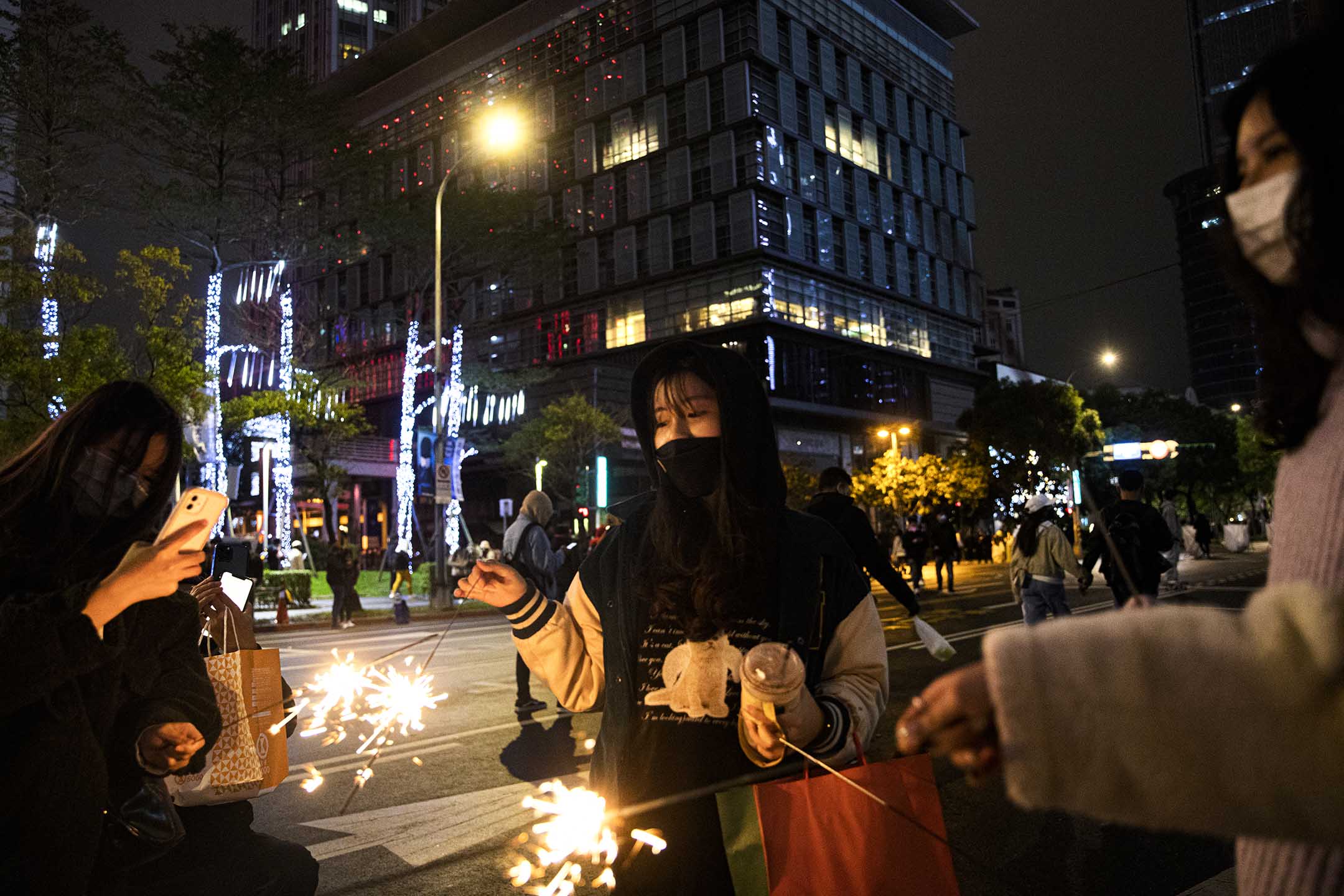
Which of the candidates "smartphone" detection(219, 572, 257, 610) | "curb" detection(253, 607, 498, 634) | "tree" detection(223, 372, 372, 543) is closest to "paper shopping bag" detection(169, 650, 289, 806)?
"smartphone" detection(219, 572, 257, 610)

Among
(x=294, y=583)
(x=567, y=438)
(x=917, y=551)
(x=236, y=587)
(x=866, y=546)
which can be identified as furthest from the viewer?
(x=567, y=438)

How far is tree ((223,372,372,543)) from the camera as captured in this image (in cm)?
2505

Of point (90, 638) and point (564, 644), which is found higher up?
point (90, 638)

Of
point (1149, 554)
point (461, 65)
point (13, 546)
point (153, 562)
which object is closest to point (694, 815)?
point (153, 562)

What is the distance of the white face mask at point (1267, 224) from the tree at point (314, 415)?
2598 cm

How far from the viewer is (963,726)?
917 mm

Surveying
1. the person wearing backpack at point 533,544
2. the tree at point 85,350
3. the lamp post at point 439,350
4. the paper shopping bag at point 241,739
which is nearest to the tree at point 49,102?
the tree at point 85,350

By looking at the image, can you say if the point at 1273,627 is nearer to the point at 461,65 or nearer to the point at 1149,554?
the point at 1149,554

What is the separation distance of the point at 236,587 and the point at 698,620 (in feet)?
8.32

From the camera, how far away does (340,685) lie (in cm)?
348

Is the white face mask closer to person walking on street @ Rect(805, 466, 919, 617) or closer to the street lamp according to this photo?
person walking on street @ Rect(805, 466, 919, 617)

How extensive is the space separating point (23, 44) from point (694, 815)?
83.4 ft

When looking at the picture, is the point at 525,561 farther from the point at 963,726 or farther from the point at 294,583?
the point at 294,583

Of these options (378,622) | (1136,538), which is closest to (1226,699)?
(1136,538)
